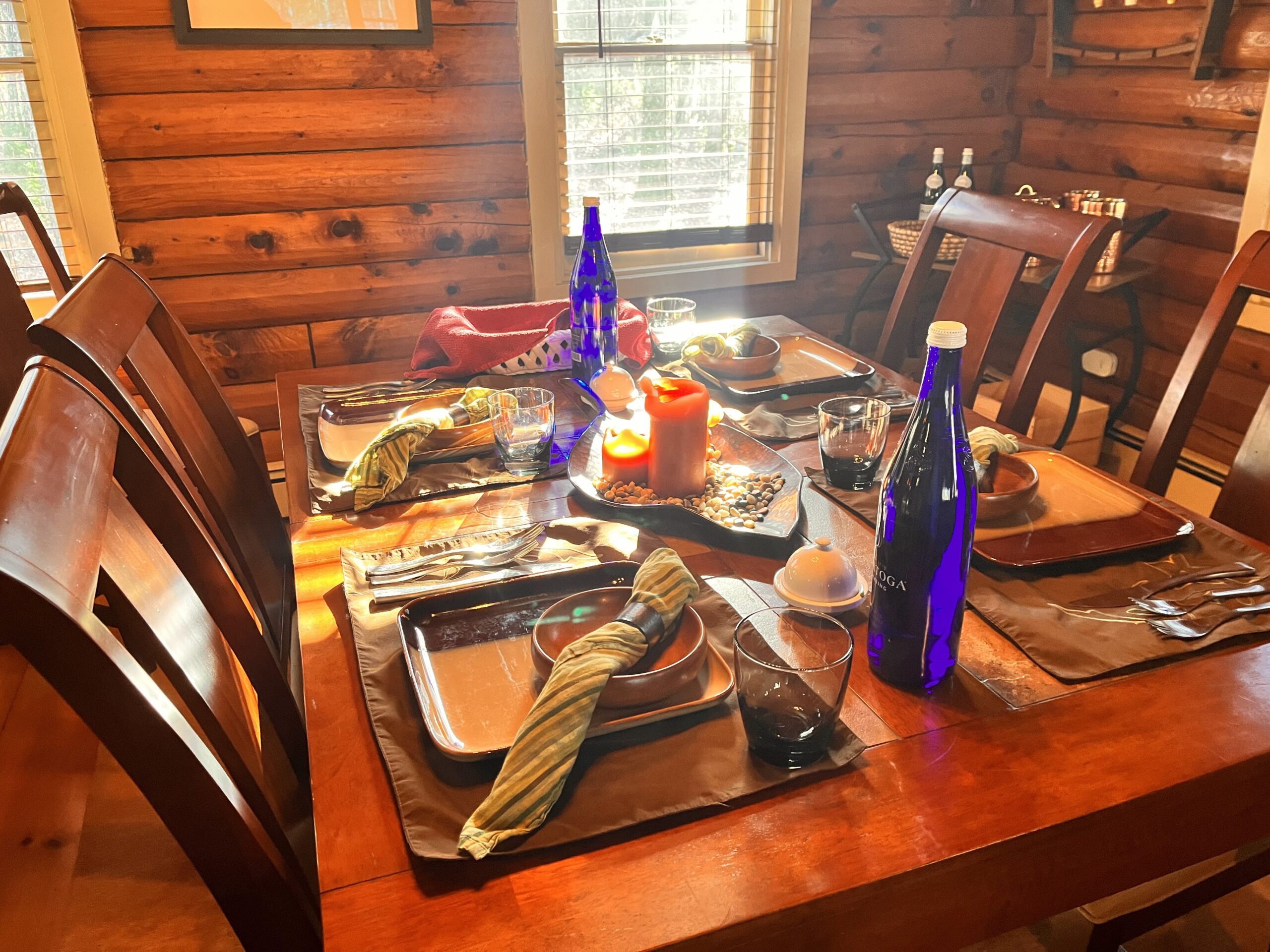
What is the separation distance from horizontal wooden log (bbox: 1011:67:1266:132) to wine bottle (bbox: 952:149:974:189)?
28 centimetres

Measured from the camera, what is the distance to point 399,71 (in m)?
2.47

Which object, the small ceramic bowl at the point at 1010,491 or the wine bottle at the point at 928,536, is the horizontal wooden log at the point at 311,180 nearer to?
the small ceramic bowl at the point at 1010,491

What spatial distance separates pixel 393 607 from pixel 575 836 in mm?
382

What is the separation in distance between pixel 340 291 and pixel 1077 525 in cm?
210

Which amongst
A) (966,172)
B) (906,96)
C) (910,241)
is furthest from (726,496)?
(906,96)

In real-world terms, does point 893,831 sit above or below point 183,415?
below

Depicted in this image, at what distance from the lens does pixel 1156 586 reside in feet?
3.32

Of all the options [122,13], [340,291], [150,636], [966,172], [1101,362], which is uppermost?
[122,13]

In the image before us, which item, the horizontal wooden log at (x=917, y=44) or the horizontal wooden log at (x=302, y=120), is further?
the horizontal wooden log at (x=917, y=44)

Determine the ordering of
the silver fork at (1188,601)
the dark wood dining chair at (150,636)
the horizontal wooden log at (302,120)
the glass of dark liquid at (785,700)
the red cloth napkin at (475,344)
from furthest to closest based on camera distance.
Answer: the horizontal wooden log at (302,120)
the red cloth napkin at (475,344)
the silver fork at (1188,601)
the glass of dark liquid at (785,700)
the dark wood dining chair at (150,636)

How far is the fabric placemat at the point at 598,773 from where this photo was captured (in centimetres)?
70

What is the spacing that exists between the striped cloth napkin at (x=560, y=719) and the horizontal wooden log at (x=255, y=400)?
2.06m

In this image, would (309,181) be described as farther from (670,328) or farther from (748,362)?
(748,362)

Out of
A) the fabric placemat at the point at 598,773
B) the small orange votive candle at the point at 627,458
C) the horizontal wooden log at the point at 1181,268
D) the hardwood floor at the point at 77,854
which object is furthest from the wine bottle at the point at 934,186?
the fabric placemat at the point at 598,773
